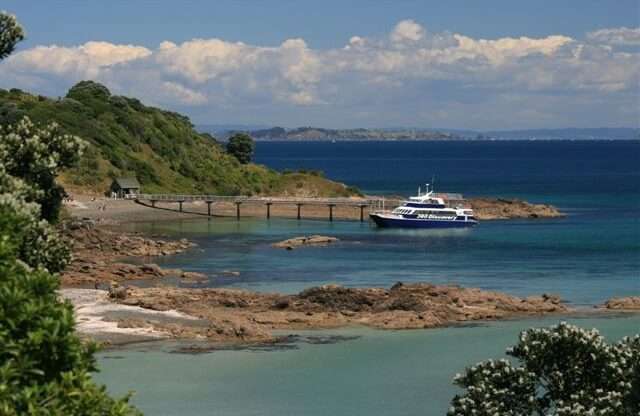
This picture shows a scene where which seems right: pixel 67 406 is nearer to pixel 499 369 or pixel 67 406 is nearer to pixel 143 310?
pixel 499 369

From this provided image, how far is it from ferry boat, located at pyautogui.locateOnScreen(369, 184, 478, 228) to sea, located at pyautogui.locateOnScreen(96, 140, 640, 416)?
1.85 m

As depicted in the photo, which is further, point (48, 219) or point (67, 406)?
point (48, 219)

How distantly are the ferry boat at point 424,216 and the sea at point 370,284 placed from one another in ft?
6.08

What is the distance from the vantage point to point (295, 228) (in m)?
108

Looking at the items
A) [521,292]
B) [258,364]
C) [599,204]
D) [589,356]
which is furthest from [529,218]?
[589,356]

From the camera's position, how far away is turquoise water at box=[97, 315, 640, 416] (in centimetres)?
3880

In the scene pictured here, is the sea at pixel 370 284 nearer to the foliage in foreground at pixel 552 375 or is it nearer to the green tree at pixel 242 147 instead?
the foliage in foreground at pixel 552 375

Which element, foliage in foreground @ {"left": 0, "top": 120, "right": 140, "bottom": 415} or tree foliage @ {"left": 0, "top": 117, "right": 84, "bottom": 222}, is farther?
tree foliage @ {"left": 0, "top": 117, "right": 84, "bottom": 222}

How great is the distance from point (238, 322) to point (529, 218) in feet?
238

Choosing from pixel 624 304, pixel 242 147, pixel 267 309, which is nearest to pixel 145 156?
pixel 242 147

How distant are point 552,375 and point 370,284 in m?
44.2

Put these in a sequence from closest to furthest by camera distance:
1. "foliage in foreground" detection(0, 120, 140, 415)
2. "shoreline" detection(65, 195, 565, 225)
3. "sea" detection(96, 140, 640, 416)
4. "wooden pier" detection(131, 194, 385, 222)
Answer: "foliage in foreground" detection(0, 120, 140, 415), "sea" detection(96, 140, 640, 416), "shoreline" detection(65, 195, 565, 225), "wooden pier" detection(131, 194, 385, 222)

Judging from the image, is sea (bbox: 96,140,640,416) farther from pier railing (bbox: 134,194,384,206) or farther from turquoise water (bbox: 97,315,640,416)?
pier railing (bbox: 134,194,384,206)

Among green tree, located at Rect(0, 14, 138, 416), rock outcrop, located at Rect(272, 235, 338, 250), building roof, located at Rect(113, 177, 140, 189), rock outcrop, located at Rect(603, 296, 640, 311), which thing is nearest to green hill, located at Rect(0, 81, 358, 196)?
building roof, located at Rect(113, 177, 140, 189)
